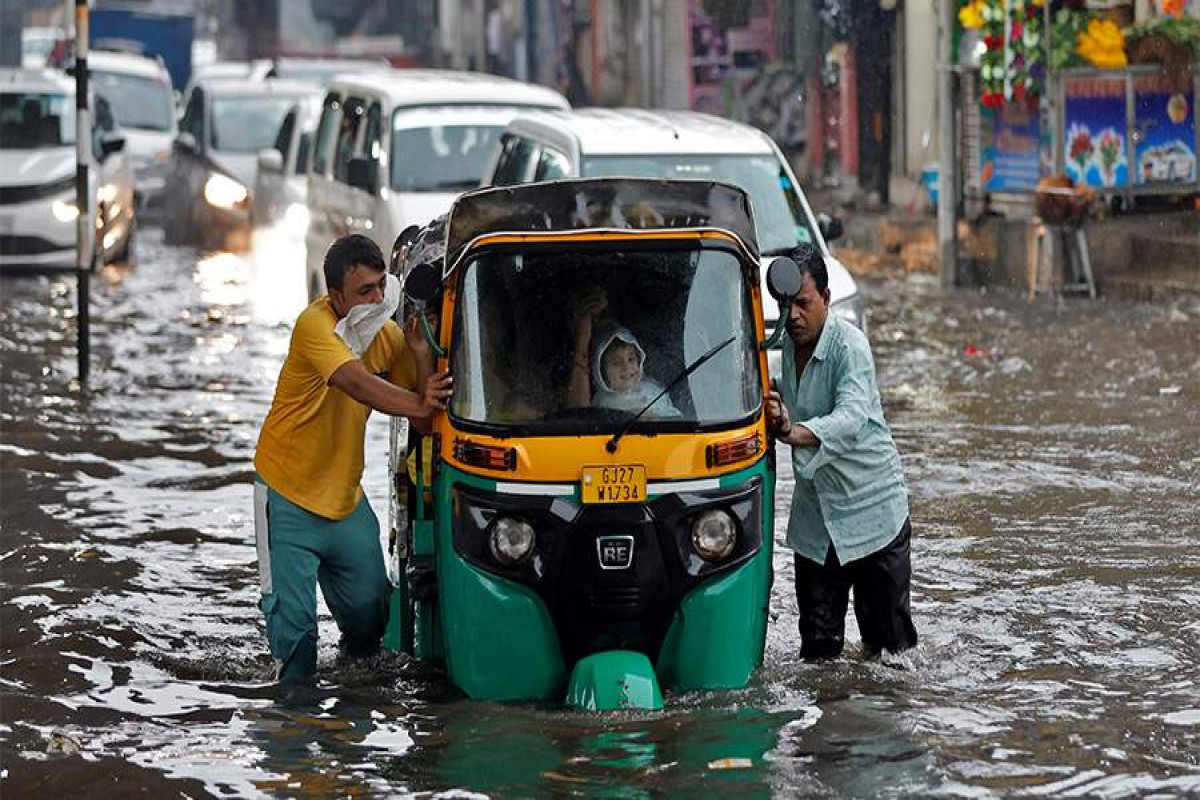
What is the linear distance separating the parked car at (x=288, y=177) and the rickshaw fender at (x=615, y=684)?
13.1 metres

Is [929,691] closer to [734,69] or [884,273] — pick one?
[884,273]

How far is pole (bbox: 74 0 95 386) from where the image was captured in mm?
A: 15086

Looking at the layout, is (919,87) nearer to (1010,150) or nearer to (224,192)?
(1010,150)

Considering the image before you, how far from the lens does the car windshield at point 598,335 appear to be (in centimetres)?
761

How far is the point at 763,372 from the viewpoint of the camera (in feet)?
25.6

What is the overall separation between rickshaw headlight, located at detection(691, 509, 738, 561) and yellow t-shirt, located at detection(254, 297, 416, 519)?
1179 millimetres

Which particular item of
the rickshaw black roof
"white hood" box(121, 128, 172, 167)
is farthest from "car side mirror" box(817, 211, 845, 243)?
"white hood" box(121, 128, 172, 167)

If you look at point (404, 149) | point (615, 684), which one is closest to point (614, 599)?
point (615, 684)

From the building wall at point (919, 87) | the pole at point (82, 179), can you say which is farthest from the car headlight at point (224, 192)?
the pole at point (82, 179)

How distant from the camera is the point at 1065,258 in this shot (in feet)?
68.9

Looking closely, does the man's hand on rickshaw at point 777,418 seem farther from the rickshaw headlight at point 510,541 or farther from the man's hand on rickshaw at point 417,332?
the man's hand on rickshaw at point 417,332

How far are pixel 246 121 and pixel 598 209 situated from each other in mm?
19454

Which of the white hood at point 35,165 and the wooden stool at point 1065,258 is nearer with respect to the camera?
the wooden stool at point 1065,258

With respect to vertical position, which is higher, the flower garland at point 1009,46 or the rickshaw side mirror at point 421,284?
the flower garland at point 1009,46
